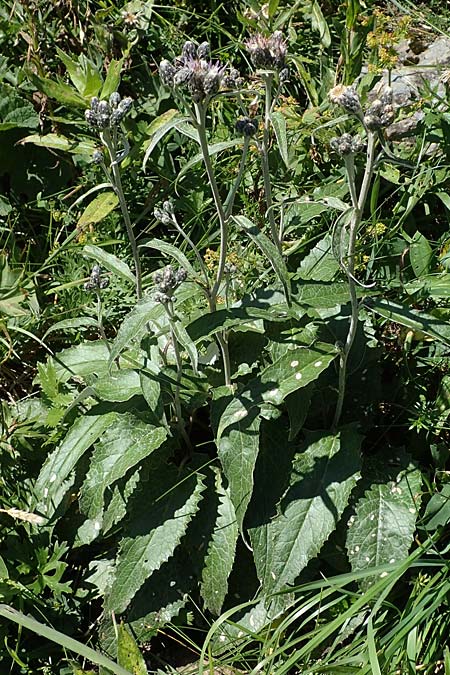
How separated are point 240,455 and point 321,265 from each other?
2.59 feet

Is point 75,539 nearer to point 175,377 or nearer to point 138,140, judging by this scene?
point 175,377

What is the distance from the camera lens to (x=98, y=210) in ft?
12.2

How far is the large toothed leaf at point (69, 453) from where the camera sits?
276 cm

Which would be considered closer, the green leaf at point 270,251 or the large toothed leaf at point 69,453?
the green leaf at point 270,251

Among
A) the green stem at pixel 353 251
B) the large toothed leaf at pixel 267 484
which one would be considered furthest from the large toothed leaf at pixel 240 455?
the green stem at pixel 353 251

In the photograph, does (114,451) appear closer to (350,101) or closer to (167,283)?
(167,283)

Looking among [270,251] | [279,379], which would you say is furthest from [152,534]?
[270,251]

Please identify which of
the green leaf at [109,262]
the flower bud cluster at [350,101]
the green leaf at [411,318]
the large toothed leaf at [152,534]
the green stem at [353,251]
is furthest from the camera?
the green leaf at [109,262]

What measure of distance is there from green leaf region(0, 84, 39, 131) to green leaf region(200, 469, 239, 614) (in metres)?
2.28

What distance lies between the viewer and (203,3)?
4559 millimetres

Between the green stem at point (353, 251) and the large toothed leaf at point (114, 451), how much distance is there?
58 cm

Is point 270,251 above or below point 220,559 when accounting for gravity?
above

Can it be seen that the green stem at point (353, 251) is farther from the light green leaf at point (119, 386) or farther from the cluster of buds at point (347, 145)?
the light green leaf at point (119, 386)

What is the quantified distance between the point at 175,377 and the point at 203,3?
2.64 m
